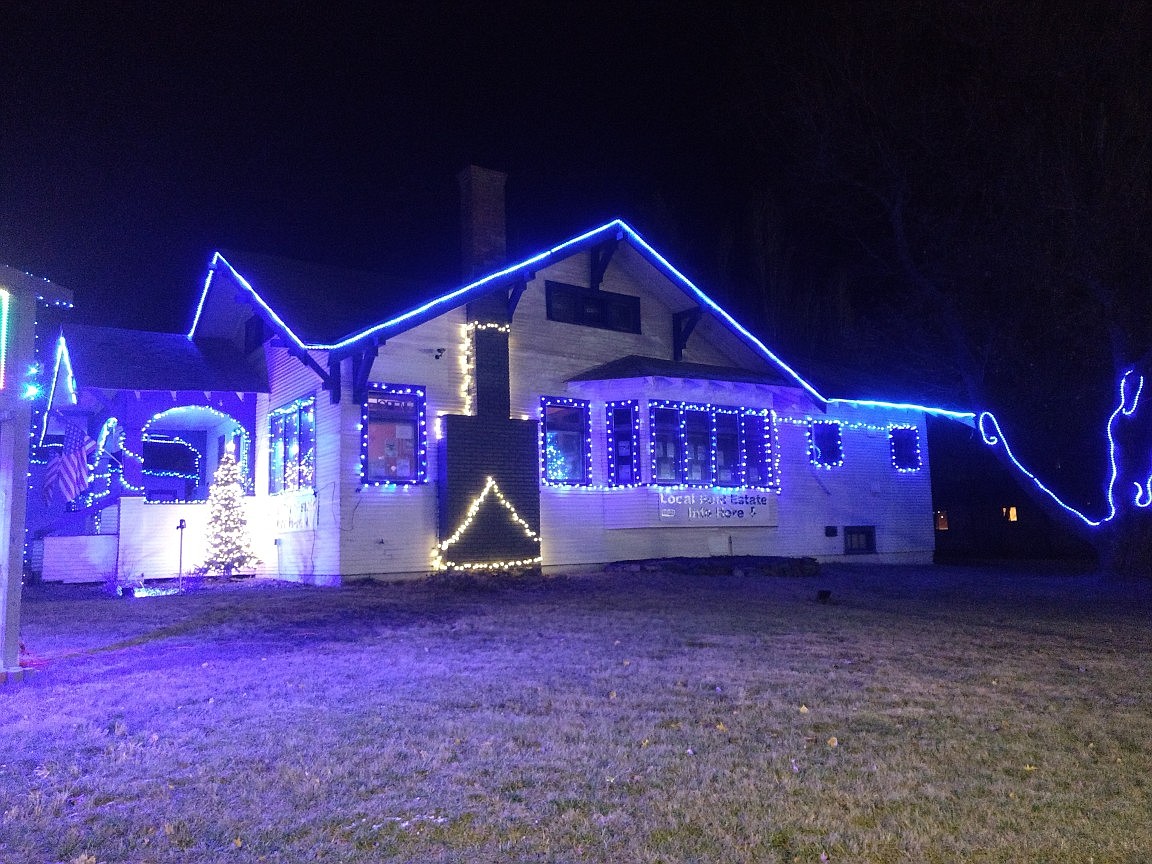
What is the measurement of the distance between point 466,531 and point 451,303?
3757mm

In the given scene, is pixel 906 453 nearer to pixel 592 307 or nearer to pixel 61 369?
pixel 592 307

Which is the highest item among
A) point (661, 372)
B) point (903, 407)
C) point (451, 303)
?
point (451, 303)

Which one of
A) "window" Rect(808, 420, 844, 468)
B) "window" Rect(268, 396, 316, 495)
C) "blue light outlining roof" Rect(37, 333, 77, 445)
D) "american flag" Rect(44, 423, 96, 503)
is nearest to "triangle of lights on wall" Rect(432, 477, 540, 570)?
"window" Rect(268, 396, 316, 495)

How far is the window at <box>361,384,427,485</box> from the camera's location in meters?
14.3

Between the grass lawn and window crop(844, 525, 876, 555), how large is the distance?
404 inches

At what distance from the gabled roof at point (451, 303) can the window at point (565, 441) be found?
2465 millimetres

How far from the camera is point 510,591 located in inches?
520

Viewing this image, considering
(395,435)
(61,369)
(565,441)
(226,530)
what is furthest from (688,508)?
(61,369)

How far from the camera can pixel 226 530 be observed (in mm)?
16562

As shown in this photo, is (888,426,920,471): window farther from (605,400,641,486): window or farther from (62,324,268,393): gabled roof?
(62,324,268,393): gabled roof

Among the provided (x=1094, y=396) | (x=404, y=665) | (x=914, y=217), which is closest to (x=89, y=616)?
(x=404, y=665)

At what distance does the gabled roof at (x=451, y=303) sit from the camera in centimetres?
1347

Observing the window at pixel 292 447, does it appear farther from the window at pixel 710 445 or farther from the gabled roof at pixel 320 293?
the window at pixel 710 445

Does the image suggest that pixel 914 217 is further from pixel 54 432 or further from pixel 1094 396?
pixel 54 432
